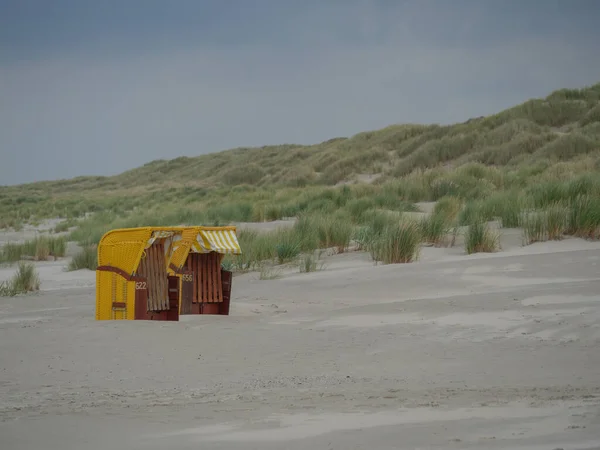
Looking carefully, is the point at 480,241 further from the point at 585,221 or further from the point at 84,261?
the point at 84,261

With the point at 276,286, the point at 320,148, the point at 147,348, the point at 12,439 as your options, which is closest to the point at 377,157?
the point at 320,148

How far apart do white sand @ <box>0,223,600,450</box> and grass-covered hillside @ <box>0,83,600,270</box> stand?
3042mm

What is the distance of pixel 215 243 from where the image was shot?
961cm

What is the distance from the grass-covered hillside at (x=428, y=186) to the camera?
1539 cm

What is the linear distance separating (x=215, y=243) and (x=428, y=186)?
15.2 meters

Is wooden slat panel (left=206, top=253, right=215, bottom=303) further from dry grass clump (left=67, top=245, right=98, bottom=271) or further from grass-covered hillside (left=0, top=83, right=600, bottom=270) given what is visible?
dry grass clump (left=67, top=245, right=98, bottom=271)

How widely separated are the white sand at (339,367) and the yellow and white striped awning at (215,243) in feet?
2.36

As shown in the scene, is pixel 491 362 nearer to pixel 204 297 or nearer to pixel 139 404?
pixel 139 404

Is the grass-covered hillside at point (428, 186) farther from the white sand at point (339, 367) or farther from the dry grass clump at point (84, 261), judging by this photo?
the dry grass clump at point (84, 261)

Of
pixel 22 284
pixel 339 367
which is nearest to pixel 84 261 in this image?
pixel 22 284

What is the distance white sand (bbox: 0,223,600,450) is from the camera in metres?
4.53

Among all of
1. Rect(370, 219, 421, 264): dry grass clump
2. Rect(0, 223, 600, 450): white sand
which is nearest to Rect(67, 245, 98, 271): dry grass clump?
Rect(0, 223, 600, 450): white sand

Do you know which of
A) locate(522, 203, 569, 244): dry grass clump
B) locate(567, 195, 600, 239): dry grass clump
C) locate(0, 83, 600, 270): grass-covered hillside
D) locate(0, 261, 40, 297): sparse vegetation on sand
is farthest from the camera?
locate(0, 83, 600, 270): grass-covered hillside

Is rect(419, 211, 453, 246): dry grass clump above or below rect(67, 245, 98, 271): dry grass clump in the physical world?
above
